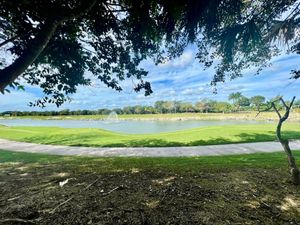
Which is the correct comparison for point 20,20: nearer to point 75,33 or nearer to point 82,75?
point 75,33

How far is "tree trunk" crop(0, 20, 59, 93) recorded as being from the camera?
247 cm

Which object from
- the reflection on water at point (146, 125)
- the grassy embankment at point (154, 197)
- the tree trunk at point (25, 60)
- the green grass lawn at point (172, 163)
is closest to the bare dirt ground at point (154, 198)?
the grassy embankment at point (154, 197)

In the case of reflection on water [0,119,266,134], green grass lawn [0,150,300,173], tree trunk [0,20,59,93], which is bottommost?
reflection on water [0,119,266,134]

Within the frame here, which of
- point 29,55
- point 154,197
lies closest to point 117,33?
point 29,55

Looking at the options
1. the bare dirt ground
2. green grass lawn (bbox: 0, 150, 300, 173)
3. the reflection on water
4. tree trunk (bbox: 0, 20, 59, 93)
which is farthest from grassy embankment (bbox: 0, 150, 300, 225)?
the reflection on water

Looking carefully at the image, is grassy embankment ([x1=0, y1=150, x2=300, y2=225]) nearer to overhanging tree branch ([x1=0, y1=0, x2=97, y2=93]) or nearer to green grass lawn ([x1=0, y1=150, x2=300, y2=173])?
green grass lawn ([x1=0, y1=150, x2=300, y2=173])

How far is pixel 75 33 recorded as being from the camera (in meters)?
3.91

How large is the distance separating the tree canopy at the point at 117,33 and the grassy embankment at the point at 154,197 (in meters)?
1.61

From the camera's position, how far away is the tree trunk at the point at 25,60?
8.11ft

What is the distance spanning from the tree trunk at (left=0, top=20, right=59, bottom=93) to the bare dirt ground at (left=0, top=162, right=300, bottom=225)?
1.60 metres

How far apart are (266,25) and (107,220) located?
4.24m

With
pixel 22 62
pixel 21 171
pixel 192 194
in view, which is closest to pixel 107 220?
pixel 192 194

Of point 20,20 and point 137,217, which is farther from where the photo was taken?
point 20,20

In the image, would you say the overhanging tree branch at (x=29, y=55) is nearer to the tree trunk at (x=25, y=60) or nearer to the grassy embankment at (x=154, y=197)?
the tree trunk at (x=25, y=60)
